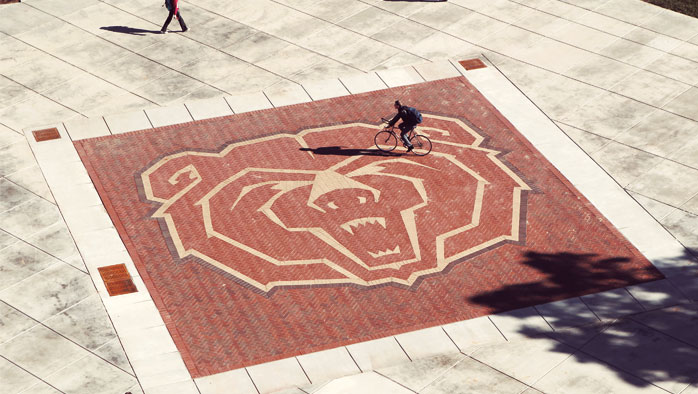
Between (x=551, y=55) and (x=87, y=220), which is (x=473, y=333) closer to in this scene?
(x=87, y=220)

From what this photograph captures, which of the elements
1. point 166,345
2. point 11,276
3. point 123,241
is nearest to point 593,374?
point 166,345

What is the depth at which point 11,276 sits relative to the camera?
22.7 m

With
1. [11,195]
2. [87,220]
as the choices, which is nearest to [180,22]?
[11,195]

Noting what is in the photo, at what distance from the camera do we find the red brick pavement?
21953 millimetres

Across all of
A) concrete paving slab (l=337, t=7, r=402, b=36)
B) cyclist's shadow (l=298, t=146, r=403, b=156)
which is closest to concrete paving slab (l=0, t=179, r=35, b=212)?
cyclist's shadow (l=298, t=146, r=403, b=156)

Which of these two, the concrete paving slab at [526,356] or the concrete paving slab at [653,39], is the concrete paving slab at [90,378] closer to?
the concrete paving slab at [526,356]

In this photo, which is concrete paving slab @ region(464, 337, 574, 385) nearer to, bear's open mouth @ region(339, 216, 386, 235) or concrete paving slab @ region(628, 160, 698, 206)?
bear's open mouth @ region(339, 216, 386, 235)

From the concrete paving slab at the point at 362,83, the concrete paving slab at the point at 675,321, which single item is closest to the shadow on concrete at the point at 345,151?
the concrete paving slab at the point at 362,83

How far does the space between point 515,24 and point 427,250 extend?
40.5 feet

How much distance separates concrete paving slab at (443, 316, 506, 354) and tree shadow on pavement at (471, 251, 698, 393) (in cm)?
32

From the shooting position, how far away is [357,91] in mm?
29656

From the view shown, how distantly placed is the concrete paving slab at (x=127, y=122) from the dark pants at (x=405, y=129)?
6923 mm

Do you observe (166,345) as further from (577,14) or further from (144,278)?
(577,14)

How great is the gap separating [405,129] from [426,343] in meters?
7.24
